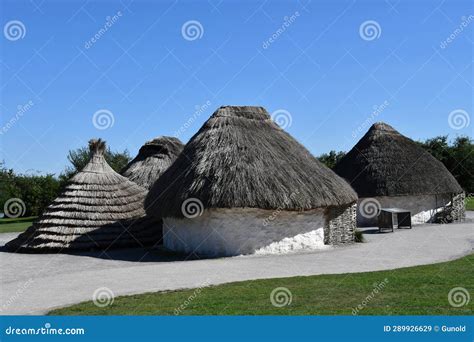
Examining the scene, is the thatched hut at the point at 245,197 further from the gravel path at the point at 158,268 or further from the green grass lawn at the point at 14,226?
the green grass lawn at the point at 14,226

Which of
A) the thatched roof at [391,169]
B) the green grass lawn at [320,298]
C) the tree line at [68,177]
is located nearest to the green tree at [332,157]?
the tree line at [68,177]

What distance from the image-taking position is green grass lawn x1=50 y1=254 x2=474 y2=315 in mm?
8146

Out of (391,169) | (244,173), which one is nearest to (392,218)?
(391,169)

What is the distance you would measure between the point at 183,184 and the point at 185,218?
1.08 m

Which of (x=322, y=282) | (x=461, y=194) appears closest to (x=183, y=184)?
(x=322, y=282)

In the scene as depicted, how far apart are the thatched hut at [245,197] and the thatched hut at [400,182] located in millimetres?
7824

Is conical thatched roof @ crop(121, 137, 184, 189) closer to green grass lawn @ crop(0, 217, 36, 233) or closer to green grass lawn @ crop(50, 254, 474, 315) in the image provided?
green grass lawn @ crop(0, 217, 36, 233)

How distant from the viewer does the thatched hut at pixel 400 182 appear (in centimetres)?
2589

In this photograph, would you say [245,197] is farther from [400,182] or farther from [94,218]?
[400,182]

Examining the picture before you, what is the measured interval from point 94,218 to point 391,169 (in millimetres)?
15208

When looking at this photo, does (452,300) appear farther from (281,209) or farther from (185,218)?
(185,218)

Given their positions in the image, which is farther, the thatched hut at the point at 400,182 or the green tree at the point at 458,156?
the green tree at the point at 458,156

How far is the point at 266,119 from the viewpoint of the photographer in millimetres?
19922

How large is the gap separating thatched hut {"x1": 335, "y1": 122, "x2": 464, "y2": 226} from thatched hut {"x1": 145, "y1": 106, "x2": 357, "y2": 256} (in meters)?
7.82
